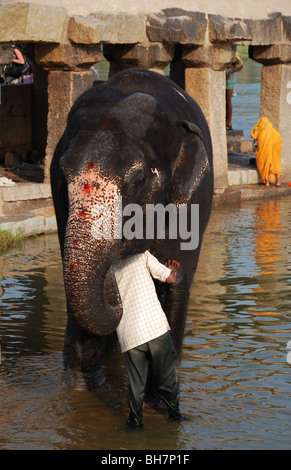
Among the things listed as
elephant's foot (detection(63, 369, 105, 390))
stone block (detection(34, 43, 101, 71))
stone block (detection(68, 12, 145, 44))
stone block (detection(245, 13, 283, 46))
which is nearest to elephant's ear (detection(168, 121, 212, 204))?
elephant's foot (detection(63, 369, 105, 390))

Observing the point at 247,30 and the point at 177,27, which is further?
the point at 247,30

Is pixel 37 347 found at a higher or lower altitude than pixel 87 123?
lower

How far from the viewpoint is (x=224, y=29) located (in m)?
12.9

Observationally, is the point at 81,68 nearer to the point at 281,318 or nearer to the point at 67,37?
the point at 67,37

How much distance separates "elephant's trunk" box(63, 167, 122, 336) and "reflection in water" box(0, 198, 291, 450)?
0.86 metres

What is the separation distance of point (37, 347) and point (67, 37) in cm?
515

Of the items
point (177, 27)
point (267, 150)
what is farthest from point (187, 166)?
point (267, 150)

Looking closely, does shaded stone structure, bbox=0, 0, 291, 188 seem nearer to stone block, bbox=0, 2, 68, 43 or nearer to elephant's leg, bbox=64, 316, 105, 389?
stone block, bbox=0, 2, 68, 43

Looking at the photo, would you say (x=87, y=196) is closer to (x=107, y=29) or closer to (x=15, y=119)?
(x=107, y=29)

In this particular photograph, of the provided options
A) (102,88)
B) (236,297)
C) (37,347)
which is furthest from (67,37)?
(102,88)

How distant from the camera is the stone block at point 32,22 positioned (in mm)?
10242

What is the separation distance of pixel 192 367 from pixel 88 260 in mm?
2118

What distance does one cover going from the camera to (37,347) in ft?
22.9

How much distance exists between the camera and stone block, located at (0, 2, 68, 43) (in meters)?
10.2
